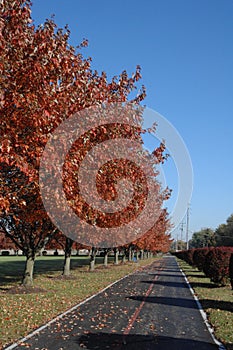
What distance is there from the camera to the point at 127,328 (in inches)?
399

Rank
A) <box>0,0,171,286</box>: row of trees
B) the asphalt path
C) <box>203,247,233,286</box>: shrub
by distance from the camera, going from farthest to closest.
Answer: <box>203,247,233,286</box>: shrub → the asphalt path → <box>0,0,171,286</box>: row of trees

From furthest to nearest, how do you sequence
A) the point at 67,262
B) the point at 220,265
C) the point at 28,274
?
the point at 67,262, the point at 220,265, the point at 28,274

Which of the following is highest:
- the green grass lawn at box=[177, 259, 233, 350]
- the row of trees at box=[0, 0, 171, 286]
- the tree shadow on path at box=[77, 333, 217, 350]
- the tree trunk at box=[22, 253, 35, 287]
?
the row of trees at box=[0, 0, 171, 286]

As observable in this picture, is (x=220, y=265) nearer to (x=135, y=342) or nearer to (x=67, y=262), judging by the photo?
(x=67, y=262)

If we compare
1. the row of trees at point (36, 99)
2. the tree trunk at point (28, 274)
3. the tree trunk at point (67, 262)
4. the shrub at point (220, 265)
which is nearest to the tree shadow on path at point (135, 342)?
the row of trees at point (36, 99)

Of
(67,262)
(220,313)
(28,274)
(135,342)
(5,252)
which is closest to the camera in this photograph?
(135,342)

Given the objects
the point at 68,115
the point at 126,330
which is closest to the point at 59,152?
the point at 68,115

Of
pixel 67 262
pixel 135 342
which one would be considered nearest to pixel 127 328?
pixel 135 342

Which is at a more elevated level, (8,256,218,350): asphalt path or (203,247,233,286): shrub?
(203,247,233,286): shrub

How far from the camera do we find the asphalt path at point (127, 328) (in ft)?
27.8

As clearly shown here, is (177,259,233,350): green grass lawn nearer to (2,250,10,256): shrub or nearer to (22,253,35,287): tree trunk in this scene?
(22,253,35,287): tree trunk

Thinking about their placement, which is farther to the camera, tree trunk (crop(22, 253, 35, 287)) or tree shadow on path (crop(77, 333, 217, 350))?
tree trunk (crop(22, 253, 35, 287))

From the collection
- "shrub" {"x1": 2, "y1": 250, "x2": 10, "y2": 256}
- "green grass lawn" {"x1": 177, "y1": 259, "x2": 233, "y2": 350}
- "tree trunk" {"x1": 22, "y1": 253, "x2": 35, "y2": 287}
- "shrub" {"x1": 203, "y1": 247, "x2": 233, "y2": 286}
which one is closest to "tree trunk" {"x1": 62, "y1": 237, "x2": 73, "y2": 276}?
"tree trunk" {"x1": 22, "y1": 253, "x2": 35, "y2": 287}

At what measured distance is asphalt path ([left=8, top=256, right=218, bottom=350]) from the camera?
848 centimetres
